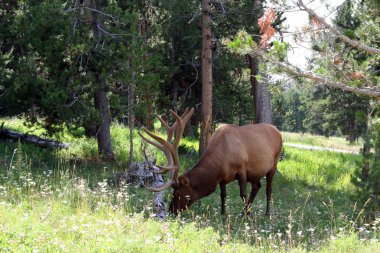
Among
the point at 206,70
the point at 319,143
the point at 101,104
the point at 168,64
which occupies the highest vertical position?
the point at 168,64

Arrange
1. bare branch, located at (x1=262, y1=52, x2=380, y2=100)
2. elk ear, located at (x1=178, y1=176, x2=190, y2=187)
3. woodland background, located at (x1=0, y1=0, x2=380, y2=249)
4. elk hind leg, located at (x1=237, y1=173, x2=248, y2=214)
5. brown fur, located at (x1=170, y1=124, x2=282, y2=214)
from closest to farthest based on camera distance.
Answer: bare branch, located at (x1=262, y1=52, x2=380, y2=100) < woodland background, located at (x1=0, y1=0, x2=380, y2=249) < elk ear, located at (x1=178, y1=176, x2=190, y2=187) < brown fur, located at (x1=170, y1=124, x2=282, y2=214) < elk hind leg, located at (x1=237, y1=173, x2=248, y2=214)

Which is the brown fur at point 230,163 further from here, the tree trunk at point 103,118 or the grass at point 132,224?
Answer: the tree trunk at point 103,118

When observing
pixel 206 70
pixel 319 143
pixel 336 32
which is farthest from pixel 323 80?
pixel 319 143

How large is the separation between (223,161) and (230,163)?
166 millimetres

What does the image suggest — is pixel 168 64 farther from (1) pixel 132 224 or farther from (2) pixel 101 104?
(1) pixel 132 224

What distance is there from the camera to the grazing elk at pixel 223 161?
342 inches

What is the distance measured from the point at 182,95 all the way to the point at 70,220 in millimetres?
12508

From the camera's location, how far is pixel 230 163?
30.6 feet

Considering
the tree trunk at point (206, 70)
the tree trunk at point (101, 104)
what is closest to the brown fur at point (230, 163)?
the tree trunk at point (206, 70)

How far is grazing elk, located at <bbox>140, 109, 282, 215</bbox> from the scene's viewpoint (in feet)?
28.5

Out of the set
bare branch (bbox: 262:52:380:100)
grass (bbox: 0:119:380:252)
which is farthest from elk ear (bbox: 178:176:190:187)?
bare branch (bbox: 262:52:380:100)

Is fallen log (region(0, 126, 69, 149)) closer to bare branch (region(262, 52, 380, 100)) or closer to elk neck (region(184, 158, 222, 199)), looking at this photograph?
elk neck (region(184, 158, 222, 199))

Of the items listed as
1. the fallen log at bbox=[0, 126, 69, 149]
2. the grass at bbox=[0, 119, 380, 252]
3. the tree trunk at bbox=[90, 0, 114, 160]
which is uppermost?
the tree trunk at bbox=[90, 0, 114, 160]

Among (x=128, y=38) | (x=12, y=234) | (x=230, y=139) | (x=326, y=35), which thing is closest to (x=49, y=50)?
(x=128, y=38)
